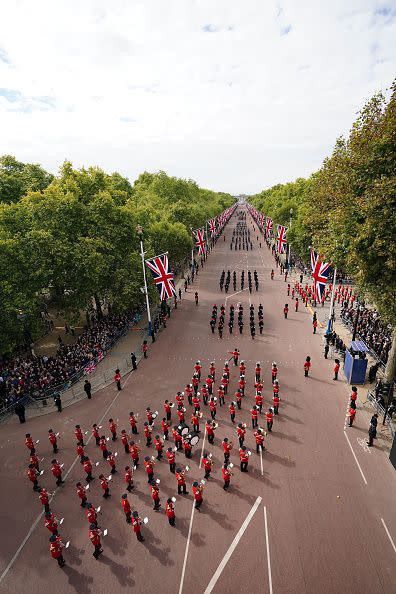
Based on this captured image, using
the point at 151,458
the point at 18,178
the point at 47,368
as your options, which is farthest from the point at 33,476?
the point at 18,178

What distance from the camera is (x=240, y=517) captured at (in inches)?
419

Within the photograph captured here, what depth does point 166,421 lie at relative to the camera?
15.2 m

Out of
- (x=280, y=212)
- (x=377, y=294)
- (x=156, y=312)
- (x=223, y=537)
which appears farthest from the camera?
(x=280, y=212)

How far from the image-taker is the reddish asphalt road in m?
8.99

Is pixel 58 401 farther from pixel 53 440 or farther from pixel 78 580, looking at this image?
pixel 78 580

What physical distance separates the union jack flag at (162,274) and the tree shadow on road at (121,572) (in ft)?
51.0

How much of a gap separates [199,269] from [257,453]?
37.1 m

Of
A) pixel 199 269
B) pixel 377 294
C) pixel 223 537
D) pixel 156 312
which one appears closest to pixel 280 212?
pixel 199 269

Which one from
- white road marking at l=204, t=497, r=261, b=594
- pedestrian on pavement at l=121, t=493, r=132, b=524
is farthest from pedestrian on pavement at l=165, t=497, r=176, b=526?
white road marking at l=204, t=497, r=261, b=594

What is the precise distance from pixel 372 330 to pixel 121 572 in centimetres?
2024

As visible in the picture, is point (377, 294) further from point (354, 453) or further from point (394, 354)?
point (354, 453)

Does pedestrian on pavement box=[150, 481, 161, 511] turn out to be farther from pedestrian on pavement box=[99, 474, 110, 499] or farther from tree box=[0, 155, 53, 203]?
tree box=[0, 155, 53, 203]

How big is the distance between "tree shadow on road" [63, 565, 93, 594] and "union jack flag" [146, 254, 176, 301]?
1581cm

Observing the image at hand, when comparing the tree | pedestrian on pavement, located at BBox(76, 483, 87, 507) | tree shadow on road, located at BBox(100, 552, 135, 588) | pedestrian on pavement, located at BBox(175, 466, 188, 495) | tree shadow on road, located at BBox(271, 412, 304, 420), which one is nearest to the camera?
tree shadow on road, located at BBox(100, 552, 135, 588)
